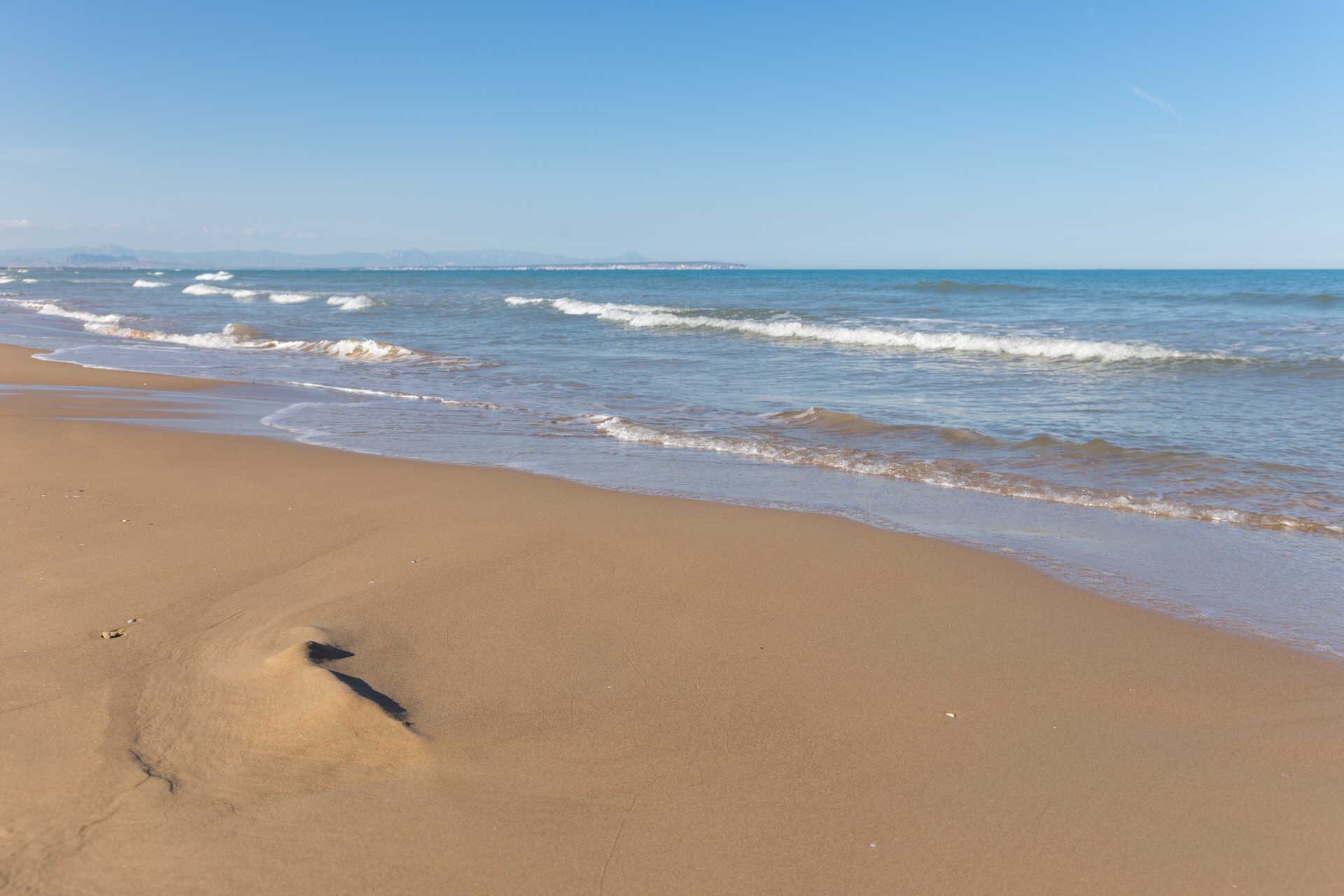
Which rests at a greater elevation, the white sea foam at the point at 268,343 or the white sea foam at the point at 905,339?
the white sea foam at the point at 905,339

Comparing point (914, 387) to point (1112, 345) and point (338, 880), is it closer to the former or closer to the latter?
point (1112, 345)

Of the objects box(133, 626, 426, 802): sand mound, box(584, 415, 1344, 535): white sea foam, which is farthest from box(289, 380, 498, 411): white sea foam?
box(133, 626, 426, 802): sand mound

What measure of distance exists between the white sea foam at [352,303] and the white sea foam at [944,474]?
90.2 ft

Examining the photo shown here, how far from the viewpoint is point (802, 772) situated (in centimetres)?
296

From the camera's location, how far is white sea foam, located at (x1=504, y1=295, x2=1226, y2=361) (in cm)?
1762

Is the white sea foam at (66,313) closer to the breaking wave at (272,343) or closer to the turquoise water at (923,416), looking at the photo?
the breaking wave at (272,343)

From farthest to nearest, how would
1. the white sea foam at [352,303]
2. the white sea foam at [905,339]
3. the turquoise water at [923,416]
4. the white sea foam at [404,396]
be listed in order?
the white sea foam at [352,303] → the white sea foam at [905,339] → the white sea foam at [404,396] → the turquoise water at [923,416]

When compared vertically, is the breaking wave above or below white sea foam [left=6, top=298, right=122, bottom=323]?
below

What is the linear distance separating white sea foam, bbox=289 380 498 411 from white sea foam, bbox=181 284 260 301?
3601cm

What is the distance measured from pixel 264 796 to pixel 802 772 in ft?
5.55

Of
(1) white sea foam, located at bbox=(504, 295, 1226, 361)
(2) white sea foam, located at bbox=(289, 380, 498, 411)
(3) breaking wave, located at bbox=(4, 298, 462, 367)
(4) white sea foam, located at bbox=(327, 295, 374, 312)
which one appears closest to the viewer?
(2) white sea foam, located at bbox=(289, 380, 498, 411)

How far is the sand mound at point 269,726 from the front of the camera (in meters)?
2.78

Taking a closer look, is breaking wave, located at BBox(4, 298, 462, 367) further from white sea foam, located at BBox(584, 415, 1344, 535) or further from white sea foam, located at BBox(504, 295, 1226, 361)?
white sea foam, located at BBox(504, 295, 1226, 361)

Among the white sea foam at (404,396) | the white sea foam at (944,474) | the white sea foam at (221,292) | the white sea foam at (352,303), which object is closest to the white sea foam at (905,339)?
the white sea foam at (944,474)
